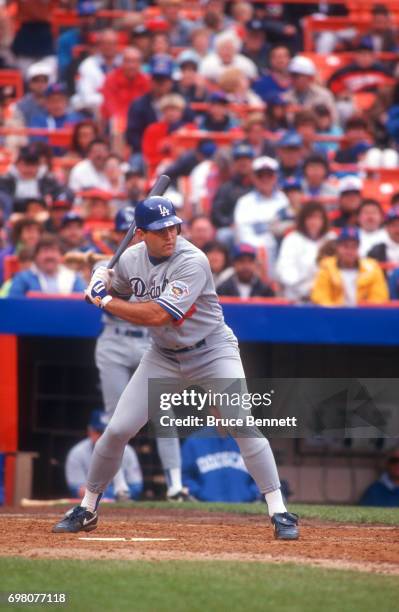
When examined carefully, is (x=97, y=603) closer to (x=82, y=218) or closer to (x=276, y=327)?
(x=276, y=327)

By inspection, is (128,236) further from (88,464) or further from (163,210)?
(88,464)

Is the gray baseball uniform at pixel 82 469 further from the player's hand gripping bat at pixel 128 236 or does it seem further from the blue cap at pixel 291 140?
the blue cap at pixel 291 140

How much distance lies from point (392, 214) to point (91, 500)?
20.4 ft

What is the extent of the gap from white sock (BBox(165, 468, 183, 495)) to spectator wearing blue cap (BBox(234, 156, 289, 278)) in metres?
3.21

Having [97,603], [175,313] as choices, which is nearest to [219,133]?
[175,313]

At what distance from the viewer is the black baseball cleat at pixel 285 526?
6.36m

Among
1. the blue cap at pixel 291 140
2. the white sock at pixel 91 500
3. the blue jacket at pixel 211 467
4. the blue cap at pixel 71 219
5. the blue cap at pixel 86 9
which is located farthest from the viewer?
the blue cap at pixel 86 9

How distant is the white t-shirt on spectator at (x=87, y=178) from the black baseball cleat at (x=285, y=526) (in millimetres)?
7392

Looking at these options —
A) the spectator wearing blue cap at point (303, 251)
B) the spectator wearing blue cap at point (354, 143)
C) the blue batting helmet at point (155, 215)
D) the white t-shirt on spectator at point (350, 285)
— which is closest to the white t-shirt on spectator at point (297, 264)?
the spectator wearing blue cap at point (303, 251)

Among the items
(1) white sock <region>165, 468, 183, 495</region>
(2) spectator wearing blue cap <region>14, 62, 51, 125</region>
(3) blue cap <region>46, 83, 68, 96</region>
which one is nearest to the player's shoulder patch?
(1) white sock <region>165, 468, 183, 495</region>

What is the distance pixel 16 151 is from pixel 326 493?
18.2ft

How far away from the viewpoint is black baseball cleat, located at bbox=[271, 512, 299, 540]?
6.36 metres

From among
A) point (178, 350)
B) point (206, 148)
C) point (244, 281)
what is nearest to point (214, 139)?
point (206, 148)

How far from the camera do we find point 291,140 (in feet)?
43.1
